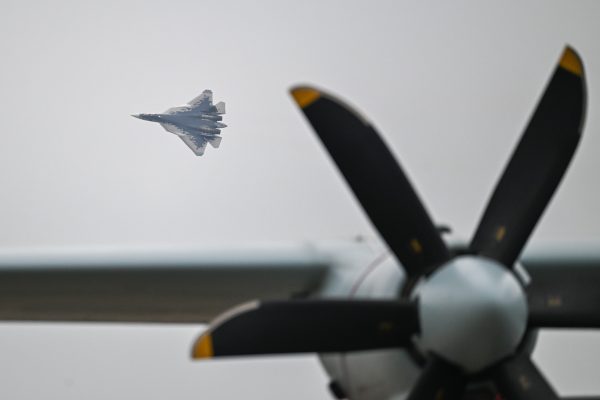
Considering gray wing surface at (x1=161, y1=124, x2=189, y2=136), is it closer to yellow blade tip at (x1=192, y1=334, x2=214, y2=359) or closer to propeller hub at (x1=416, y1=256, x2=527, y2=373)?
yellow blade tip at (x1=192, y1=334, x2=214, y2=359)

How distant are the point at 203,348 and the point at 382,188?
141 centimetres

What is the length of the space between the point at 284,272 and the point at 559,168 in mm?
1877

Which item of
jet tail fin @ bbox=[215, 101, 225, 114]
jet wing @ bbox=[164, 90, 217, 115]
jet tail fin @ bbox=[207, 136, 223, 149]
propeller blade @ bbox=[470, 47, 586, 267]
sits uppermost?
jet wing @ bbox=[164, 90, 217, 115]

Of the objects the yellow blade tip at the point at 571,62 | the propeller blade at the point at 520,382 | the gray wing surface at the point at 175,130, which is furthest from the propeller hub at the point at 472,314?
the gray wing surface at the point at 175,130

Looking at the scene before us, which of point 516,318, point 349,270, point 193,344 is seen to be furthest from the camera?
point 349,270

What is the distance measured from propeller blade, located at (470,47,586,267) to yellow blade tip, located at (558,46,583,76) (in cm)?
2

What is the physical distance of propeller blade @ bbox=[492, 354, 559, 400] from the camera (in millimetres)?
5645

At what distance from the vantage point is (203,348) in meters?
5.16

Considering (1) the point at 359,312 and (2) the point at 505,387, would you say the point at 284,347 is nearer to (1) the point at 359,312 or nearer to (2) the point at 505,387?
(1) the point at 359,312

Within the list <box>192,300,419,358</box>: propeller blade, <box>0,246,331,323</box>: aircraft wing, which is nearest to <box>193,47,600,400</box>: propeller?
<box>192,300,419,358</box>: propeller blade

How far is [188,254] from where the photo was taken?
6.70 m

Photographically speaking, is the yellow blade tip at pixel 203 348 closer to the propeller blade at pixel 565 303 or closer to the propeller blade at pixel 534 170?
the propeller blade at pixel 534 170

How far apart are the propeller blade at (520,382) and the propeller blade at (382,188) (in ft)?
2.26

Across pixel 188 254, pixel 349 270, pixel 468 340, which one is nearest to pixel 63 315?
pixel 188 254
